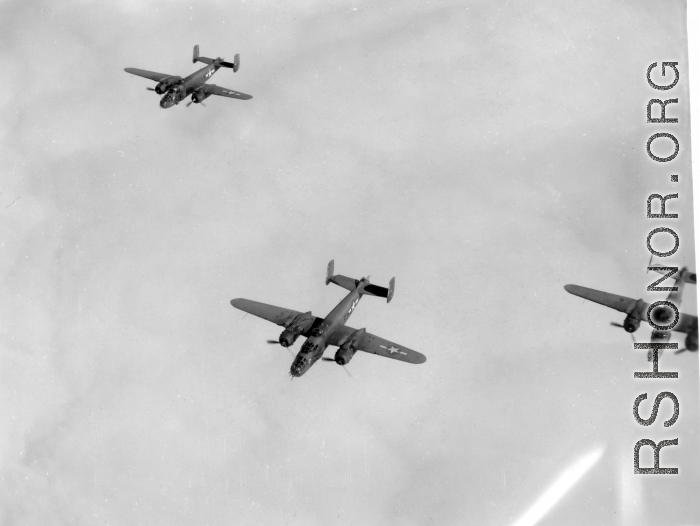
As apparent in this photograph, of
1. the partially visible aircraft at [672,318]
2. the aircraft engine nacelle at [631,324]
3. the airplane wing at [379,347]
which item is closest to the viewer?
the partially visible aircraft at [672,318]

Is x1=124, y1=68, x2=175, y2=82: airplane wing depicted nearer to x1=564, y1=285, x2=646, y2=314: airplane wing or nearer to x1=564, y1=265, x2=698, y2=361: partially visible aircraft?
x1=564, y1=285, x2=646, y2=314: airplane wing

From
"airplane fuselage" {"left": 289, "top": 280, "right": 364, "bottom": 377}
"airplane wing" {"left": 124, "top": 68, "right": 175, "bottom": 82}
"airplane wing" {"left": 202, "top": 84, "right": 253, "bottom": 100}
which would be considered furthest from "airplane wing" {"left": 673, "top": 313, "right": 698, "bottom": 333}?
"airplane wing" {"left": 124, "top": 68, "right": 175, "bottom": 82}

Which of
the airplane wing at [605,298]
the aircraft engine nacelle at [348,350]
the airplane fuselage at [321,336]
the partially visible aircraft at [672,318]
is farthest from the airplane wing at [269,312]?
the partially visible aircraft at [672,318]

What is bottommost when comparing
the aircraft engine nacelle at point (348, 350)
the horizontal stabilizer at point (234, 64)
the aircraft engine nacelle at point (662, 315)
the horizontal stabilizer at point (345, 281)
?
the aircraft engine nacelle at point (348, 350)

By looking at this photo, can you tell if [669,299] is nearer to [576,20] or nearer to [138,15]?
[576,20]

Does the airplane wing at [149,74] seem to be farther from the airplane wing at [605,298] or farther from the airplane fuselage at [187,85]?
the airplane wing at [605,298]

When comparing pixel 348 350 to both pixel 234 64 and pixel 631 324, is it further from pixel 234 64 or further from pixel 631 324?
pixel 234 64

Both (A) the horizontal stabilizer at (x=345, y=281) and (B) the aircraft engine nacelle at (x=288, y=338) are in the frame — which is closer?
(B) the aircraft engine nacelle at (x=288, y=338)
